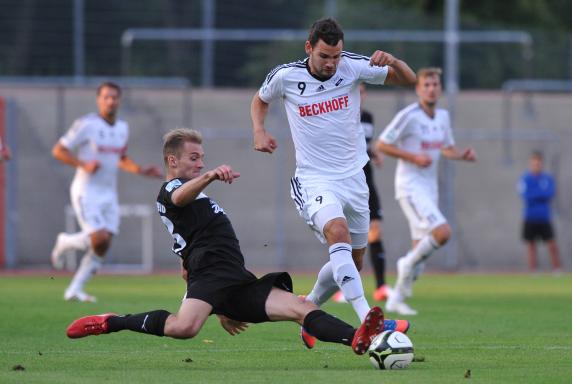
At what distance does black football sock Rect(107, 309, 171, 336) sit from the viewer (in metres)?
8.31

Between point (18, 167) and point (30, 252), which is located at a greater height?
point (18, 167)

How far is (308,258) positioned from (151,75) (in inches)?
188

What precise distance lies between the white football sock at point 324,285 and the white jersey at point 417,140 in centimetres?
420

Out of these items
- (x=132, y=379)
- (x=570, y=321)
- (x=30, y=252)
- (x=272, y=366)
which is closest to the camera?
(x=132, y=379)

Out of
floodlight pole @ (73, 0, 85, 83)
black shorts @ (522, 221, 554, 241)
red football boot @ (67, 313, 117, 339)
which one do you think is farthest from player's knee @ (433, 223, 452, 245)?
floodlight pole @ (73, 0, 85, 83)

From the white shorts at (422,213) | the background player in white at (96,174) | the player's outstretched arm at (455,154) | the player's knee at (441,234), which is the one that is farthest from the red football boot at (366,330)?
the background player in white at (96,174)

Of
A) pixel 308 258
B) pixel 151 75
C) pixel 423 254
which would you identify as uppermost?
pixel 151 75

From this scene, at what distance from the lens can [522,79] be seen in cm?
2545

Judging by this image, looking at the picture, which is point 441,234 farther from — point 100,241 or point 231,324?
point 231,324

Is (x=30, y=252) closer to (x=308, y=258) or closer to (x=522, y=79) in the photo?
(x=308, y=258)

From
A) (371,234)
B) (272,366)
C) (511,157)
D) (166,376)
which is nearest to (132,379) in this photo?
(166,376)

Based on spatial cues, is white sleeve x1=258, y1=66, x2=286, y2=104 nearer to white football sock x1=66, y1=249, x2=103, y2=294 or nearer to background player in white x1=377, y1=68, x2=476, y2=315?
background player in white x1=377, y1=68, x2=476, y2=315

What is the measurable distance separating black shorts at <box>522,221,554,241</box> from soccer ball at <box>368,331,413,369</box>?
1578 cm

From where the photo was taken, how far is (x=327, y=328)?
7.94m
